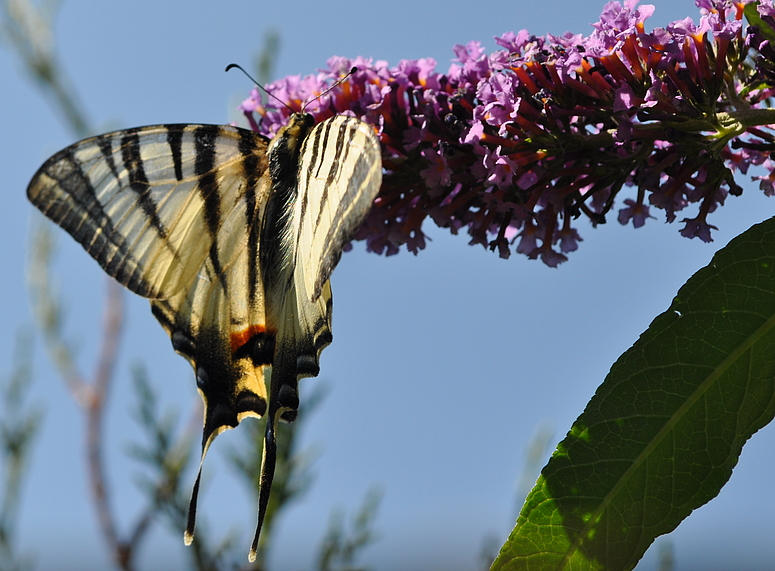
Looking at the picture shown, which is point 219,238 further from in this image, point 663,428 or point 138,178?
point 663,428

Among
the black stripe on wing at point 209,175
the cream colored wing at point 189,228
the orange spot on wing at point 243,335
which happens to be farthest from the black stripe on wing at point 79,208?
the orange spot on wing at point 243,335

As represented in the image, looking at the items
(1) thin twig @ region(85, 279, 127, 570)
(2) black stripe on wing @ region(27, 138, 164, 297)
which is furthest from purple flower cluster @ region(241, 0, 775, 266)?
(1) thin twig @ region(85, 279, 127, 570)

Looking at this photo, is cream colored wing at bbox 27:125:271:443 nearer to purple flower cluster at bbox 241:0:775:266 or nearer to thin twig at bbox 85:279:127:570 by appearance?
purple flower cluster at bbox 241:0:775:266

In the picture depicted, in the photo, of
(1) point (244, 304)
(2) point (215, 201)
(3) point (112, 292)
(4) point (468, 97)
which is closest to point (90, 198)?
(2) point (215, 201)

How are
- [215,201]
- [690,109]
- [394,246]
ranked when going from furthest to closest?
[215,201]
[394,246]
[690,109]

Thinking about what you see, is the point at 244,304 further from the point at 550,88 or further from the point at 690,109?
the point at 690,109

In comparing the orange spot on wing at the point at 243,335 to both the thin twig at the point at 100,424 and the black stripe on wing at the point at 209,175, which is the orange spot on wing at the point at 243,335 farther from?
the thin twig at the point at 100,424

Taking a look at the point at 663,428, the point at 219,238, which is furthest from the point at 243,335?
the point at 663,428

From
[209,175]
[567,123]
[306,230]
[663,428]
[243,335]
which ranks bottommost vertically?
[663,428]
